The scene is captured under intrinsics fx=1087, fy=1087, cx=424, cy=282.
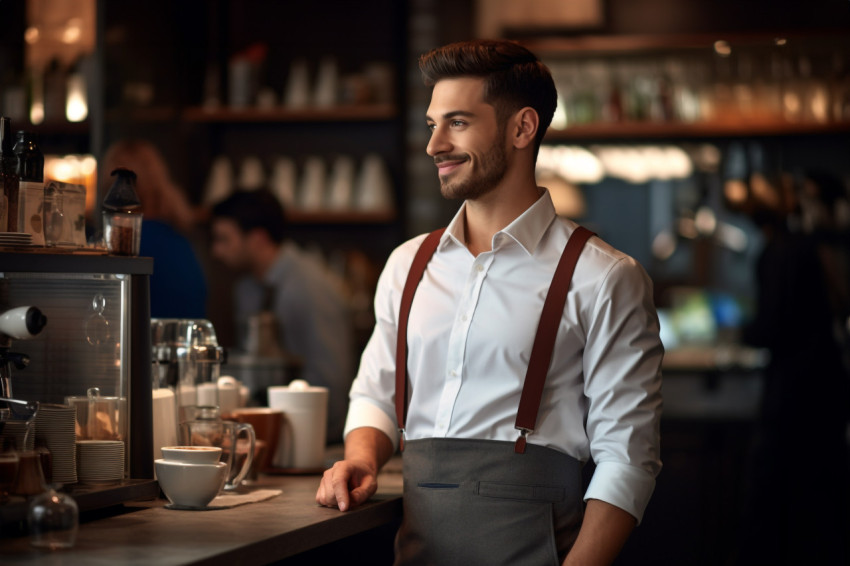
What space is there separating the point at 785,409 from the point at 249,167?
2673mm

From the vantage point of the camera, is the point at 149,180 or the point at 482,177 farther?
the point at 149,180

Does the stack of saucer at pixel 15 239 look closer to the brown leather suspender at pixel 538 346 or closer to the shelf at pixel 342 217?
the brown leather suspender at pixel 538 346

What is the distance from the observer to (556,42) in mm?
5004

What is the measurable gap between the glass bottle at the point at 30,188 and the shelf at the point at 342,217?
337 cm

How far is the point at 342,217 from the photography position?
5.16 meters

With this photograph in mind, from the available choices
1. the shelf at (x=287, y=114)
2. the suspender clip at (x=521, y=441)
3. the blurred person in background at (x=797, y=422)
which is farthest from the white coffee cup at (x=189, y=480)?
the shelf at (x=287, y=114)

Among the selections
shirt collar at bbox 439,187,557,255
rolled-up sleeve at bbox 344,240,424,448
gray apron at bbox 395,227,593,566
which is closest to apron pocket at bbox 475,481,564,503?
gray apron at bbox 395,227,593,566

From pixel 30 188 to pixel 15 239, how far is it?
10 centimetres

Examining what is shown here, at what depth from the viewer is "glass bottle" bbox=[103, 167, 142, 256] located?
6.02 ft

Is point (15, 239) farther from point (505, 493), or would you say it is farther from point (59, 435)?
point (505, 493)

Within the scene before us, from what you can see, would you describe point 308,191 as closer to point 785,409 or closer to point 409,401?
point 785,409

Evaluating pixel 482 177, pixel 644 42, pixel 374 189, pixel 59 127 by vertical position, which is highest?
pixel 644 42

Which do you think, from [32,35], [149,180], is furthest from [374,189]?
[32,35]

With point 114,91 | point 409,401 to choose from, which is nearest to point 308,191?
point 114,91
